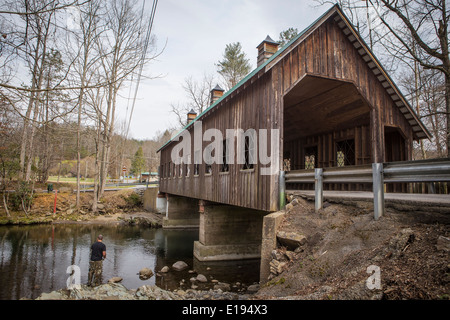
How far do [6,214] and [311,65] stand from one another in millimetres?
22673

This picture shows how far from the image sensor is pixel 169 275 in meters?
10.5

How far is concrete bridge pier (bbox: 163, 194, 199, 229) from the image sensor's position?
21.8 metres

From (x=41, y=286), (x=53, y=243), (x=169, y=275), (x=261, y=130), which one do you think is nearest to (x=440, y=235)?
(x=261, y=130)

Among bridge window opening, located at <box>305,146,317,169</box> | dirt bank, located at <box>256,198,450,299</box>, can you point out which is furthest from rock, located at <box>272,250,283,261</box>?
bridge window opening, located at <box>305,146,317,169</box>

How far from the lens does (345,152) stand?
11.9 meters

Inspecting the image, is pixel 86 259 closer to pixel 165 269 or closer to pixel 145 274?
pixel 145 274

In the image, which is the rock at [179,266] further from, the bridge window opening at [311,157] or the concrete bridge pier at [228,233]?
the bridge window opening at [311,157]

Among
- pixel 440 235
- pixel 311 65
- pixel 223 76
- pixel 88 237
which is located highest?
pixel 223 76

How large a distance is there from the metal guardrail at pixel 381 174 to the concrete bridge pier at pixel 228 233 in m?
7.02

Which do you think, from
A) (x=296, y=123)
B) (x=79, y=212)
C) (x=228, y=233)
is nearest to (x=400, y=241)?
(x=296, y=123)

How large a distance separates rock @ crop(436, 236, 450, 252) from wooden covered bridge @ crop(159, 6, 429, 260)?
403 cm

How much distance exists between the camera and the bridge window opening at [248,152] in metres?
8.87
